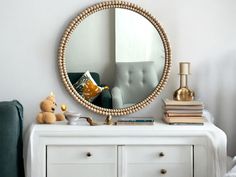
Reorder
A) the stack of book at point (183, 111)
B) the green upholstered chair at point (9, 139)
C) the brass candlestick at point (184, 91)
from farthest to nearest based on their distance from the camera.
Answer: the brass candlestick at point (184, 91) → the stack of book at point (183, 111) → the green upholstered chair at point (9, 139)

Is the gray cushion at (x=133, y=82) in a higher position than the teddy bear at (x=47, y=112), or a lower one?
higher

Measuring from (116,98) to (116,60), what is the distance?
25cm

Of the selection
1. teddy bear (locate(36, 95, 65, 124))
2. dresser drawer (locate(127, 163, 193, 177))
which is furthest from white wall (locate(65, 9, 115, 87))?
dresser drawer (locate(127, 163, 193, 177))

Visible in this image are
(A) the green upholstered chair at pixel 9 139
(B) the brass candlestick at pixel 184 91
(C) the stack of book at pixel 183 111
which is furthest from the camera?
(B) the brass candlestick at pixel 184 91

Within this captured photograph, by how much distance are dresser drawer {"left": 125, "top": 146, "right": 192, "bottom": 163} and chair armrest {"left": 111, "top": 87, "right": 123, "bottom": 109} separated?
398 mm

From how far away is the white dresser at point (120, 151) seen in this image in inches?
99.0

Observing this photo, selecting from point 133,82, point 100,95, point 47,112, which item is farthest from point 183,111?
point 47,112

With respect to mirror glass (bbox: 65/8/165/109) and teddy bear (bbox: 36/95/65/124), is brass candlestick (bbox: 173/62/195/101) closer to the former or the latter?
mirror glass (bbox: 65/8/165/109)

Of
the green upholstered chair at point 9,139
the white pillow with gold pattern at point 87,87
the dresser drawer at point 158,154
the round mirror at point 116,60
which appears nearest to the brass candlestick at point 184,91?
the round mirror at point 116,60

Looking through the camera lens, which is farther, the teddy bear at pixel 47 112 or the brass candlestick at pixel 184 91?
the brass candlestick at pixel 184 91

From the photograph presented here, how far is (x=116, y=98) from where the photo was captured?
2859 millimetres

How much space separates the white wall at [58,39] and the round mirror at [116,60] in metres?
0.08

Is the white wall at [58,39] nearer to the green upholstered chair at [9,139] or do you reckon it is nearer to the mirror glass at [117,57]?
the mirror glass at [117,57]

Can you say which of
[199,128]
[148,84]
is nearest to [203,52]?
[148,84]
